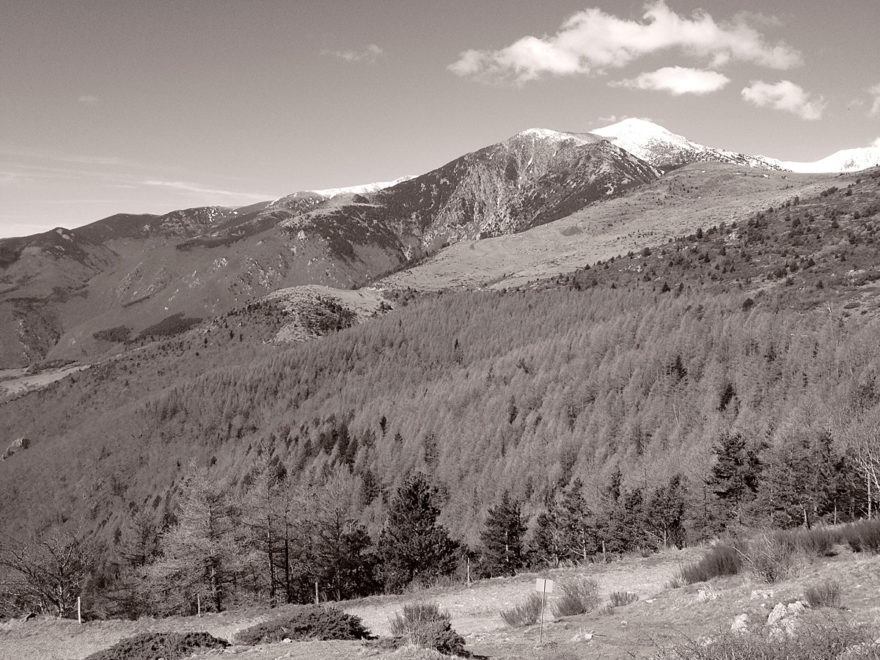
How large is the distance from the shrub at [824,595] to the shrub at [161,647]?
49.8ft

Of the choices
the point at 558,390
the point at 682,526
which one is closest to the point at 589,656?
the point at 682,526

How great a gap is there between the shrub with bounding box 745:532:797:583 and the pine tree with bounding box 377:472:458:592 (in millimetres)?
38083

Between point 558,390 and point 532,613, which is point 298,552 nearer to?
point 532,613

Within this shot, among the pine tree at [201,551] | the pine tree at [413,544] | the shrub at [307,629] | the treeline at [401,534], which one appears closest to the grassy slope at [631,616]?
the shrub at [307,629]

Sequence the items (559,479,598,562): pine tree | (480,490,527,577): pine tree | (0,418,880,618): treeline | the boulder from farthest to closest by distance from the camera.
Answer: (559,479,598,562): pine tree → (480,490,527,577): pine tree → (0,418,880,618): treeline → the boulder

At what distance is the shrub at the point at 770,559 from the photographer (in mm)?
15523

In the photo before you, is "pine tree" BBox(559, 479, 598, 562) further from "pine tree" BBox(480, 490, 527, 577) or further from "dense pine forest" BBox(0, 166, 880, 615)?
"pine tree" BBox(480, 490, 527, 577)

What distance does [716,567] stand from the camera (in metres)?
18.1

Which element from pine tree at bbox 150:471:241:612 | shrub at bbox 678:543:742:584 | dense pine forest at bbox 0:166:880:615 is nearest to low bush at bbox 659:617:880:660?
shrub at bbox 678:543:742:584

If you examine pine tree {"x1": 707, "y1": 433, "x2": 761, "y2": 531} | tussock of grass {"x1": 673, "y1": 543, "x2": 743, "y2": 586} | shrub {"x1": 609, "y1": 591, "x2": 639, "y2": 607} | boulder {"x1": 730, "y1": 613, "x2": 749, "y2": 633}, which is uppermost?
boulder {"x1": 730, "y1": 613, "x2": 749, "y2": 633}

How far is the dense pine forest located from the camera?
50781 mm

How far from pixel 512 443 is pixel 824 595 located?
100 m

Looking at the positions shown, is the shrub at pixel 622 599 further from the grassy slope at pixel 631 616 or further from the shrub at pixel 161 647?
the shrub at pixel 161 647

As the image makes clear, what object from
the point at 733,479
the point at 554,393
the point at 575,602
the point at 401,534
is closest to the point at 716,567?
the point at 575,602
